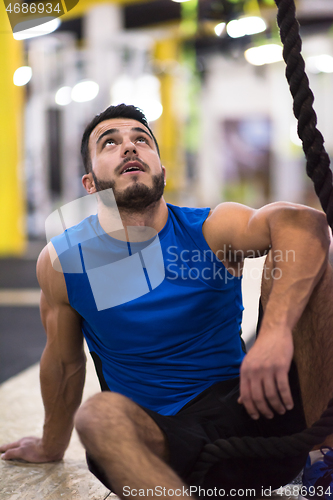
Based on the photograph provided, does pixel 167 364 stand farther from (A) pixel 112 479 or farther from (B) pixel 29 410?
(B) pixel 29 410

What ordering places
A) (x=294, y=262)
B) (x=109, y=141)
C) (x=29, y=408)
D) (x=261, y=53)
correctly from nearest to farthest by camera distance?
1. (x=294, y=262)
2. (x=109, y=141)
3. (x=29, y=408)
4. (x=261, y=53)

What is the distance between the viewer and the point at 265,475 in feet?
3.63

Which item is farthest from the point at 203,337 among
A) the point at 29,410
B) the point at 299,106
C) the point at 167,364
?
the point at 29,410

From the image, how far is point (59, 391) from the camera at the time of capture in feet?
4.47

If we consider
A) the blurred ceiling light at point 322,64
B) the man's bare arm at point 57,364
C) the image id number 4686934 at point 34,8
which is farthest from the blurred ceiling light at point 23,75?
the blurred ceiling light at point 322,64

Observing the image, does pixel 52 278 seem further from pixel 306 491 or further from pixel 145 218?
pixel 306 491

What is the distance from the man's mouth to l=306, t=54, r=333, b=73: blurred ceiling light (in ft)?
31.4

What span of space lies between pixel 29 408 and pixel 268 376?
1.29 metres

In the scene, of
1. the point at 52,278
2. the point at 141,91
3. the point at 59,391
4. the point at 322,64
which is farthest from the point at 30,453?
the point at 322,64

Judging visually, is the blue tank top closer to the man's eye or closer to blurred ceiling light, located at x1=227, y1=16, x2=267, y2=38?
the man's eye

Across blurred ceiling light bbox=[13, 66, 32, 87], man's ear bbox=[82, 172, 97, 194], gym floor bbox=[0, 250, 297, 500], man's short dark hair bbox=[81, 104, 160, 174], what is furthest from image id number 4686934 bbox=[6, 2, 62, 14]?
blurred ceiling light bbox=[13, 66, 32, 87]

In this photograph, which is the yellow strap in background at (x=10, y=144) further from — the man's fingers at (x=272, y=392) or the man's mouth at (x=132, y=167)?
the man's fingers at (x=272, y=392)

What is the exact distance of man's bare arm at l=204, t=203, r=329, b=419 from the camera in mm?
947

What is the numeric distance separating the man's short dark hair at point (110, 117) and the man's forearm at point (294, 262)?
546 millimetres
